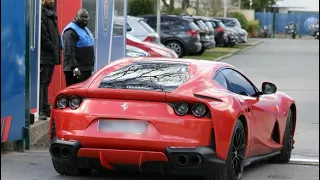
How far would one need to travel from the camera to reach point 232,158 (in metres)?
7.27

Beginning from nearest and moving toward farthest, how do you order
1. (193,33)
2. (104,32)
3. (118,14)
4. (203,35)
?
(104,32) → (118,14) → (193,33) → (203,35)

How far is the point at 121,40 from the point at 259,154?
728 cm

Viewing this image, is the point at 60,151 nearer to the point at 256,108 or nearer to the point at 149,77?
the point at 149,77

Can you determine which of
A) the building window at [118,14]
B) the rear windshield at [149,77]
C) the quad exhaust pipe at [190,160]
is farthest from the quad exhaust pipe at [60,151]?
the building window at [118,14]

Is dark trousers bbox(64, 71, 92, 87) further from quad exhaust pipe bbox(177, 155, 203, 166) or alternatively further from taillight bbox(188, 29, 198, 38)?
taillight bbox(188, 29, 198, 38)

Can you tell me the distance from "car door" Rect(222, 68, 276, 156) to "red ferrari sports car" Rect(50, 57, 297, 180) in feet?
1.09

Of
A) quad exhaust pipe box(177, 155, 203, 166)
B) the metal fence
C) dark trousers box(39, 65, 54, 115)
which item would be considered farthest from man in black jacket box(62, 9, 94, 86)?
the metal fence

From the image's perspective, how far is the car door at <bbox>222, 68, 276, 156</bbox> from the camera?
312 inches

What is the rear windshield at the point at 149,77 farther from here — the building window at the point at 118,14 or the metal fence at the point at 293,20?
the metal fence at the point at 293,20

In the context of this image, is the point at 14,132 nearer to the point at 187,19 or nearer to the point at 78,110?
the point at 78,110

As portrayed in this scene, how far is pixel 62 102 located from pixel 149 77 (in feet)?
2.87

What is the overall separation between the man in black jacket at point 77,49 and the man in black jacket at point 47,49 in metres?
0.15

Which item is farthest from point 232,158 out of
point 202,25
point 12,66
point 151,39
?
point 202,25

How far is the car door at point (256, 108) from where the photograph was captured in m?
7.93
